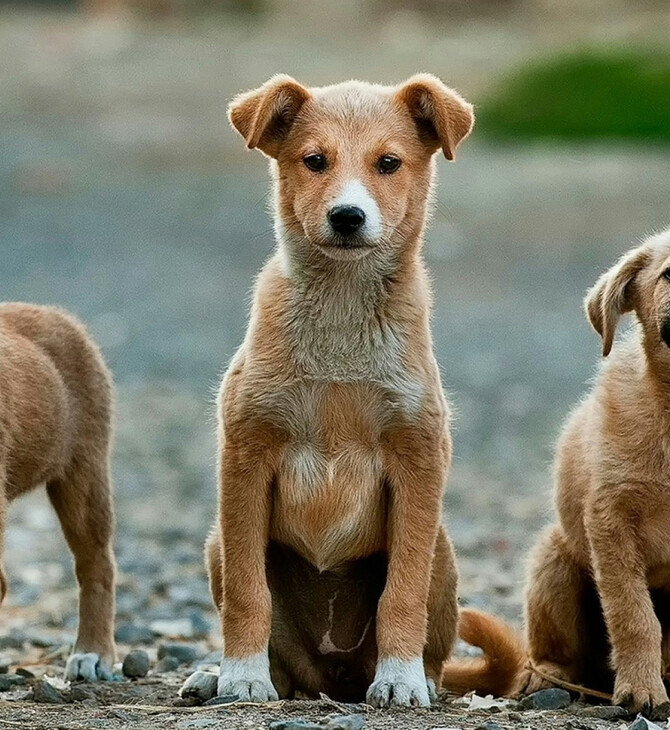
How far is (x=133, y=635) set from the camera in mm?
8305

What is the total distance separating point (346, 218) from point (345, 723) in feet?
5.91

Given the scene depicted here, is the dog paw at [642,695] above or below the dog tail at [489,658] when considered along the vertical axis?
above

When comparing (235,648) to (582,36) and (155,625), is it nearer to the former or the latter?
(155,625)

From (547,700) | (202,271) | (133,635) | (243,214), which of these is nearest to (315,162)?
(547,700)

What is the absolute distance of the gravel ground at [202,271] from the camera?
8.74 m

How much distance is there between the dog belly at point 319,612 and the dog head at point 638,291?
1293 millimetres

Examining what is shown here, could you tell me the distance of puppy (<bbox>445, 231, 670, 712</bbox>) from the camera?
6.46 metres

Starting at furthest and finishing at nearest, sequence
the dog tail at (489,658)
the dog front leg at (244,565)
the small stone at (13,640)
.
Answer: the small stone at (13,640) → the dog tail at (489,658) → the dog front leg at (244,565)

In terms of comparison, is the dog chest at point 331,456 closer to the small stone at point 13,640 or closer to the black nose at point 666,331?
the black nose at point 666,331

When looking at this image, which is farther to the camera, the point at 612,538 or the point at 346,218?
the point at 612,538

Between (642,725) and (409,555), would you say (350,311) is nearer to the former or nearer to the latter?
(409,555)

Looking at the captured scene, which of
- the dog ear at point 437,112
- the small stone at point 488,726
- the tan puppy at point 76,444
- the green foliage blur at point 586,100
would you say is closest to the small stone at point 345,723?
the small stone at point 488,726

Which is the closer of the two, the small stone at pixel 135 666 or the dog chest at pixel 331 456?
the dog chest at pixel 331 456

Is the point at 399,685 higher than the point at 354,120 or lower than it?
lower
